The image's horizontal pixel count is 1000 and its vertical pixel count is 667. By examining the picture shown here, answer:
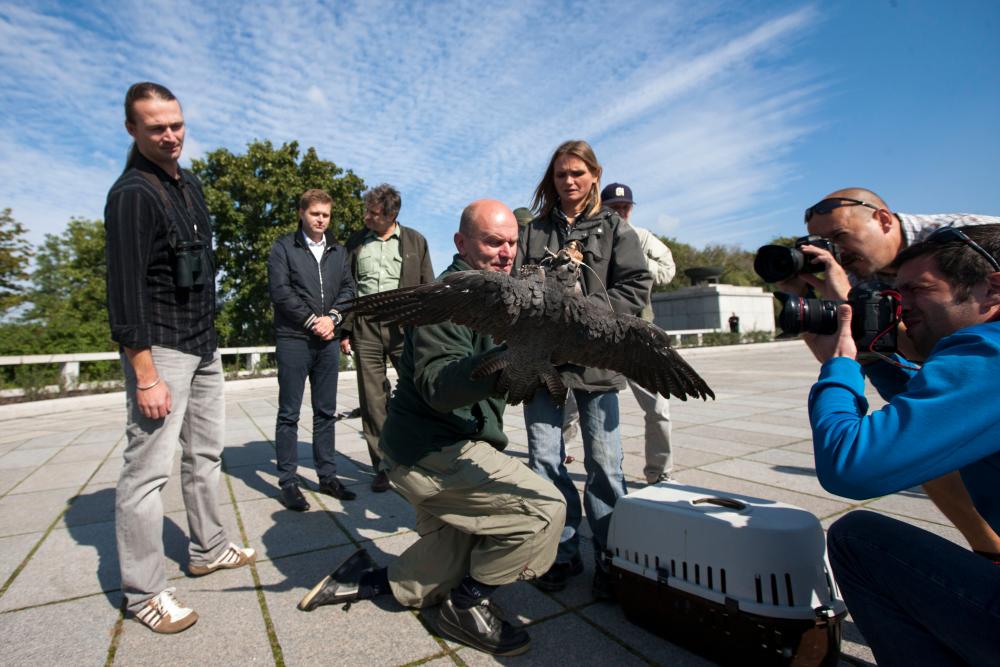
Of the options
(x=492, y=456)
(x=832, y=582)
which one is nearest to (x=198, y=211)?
(x=492, y=456)

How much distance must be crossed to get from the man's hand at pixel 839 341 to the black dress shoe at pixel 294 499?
3.52 metres

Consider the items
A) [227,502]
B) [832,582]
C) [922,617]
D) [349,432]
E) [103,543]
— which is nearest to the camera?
[922,617]

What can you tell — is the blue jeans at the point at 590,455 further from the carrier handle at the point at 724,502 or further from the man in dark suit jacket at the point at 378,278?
the man in dark suit jacket at the point at 378,278

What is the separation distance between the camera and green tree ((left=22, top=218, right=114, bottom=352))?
1420cm

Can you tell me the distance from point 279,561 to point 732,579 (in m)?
2.48

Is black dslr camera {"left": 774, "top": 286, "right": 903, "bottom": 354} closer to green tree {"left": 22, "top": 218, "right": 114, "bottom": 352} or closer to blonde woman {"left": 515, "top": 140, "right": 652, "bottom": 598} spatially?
blonde woman {"left": 515, "top": 140, "right": 652, "bottom": 598}

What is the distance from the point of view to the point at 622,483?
281 cm

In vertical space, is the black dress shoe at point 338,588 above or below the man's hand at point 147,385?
below

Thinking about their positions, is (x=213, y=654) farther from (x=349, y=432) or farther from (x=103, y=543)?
(x=349, y=432)

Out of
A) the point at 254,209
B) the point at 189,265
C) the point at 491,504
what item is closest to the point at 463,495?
the point at 491,504

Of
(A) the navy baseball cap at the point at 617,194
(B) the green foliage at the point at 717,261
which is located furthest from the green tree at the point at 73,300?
(B) the green foliage at the point at 717,261

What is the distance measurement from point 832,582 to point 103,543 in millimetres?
4140

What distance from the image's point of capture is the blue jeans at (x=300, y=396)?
402cm

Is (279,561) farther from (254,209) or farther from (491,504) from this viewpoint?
(254,209)
